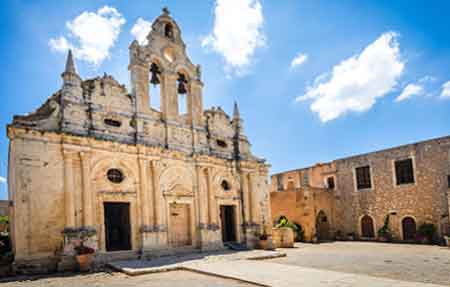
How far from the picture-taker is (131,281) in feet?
31.8

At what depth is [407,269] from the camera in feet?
34.4

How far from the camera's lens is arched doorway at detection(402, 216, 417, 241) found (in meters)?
21.8

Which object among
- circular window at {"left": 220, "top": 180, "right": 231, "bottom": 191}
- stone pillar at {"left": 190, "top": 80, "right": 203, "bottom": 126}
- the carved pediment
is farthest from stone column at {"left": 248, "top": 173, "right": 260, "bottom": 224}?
stone pillar at {"left": 190, "top": 80, "right": 203, "bottom": 126}

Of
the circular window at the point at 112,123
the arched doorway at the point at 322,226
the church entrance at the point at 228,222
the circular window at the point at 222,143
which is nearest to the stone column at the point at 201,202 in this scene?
the church entrance at the point at 228,222

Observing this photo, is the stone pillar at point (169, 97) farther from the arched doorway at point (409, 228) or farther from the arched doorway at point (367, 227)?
the arched doorway at point (409, 228)

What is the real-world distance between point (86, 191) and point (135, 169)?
2.30m

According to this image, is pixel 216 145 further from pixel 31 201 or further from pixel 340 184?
pixel 340 184

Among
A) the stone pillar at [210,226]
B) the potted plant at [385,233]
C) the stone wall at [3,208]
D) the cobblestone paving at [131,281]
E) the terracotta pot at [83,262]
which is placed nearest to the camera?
the cobblestone paving at [131,281]

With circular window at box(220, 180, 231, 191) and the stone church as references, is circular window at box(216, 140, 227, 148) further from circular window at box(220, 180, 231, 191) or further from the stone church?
circular window at box(220, 180, 231, 191)

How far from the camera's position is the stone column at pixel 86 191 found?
12883mm

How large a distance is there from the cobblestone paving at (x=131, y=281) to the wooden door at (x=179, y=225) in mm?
5055

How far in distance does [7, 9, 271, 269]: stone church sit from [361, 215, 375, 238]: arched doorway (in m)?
8.52

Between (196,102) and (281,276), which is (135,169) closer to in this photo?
(196,102)

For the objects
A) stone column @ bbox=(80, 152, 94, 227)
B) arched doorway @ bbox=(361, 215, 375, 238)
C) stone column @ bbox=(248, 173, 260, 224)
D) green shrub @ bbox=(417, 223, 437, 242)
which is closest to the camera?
stone column @ bbox=(80, 152, 94, 227)
